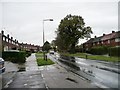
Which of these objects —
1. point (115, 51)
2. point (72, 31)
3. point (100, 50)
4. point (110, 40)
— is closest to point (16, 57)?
point (115, 51)

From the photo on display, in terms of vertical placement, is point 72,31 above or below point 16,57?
above

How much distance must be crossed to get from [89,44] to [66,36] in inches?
1592

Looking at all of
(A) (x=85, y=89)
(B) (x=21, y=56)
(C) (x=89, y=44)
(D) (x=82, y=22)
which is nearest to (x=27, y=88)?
(A) (x=85, y=89)

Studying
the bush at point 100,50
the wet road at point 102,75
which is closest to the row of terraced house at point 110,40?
the bush at point 100,50

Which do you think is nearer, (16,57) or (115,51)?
(16,57)

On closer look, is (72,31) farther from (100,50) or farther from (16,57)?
(16,57)

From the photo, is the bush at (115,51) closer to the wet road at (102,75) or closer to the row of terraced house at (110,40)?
the wet road at (102,75)

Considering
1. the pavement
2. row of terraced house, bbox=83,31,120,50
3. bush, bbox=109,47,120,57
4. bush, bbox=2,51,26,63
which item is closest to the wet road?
the pavement

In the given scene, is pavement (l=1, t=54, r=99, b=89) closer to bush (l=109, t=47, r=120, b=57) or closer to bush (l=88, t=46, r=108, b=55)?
bush (l=109, t=47, r=120, b=57)

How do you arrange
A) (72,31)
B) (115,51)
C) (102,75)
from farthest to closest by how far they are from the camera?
(72,31) < (115,51) < (102,75)

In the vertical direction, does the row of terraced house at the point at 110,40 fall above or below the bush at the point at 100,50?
above

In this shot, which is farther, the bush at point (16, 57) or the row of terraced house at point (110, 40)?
the row of terraced house at point (110, 40)

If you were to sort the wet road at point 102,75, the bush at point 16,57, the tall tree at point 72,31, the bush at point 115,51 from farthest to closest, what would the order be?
the tall tree at point 72,31, the bush at point 115,51, the bush at point 16,57, the wet road at point 102,75

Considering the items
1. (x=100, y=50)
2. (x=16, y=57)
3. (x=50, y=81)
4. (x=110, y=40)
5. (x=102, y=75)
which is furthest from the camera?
(x=110, y=40)
